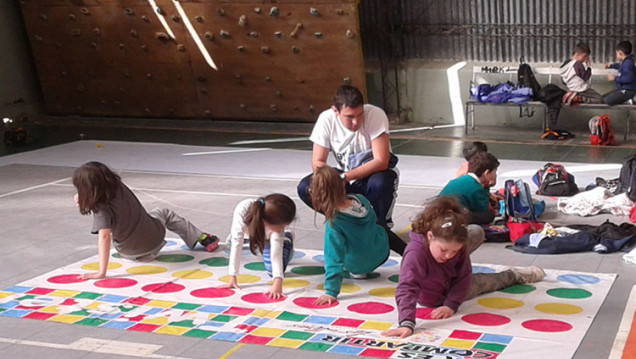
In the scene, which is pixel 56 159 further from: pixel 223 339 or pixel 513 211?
pixel 223 339

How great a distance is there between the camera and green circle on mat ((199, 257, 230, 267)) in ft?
19.5

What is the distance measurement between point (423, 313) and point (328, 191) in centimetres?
80

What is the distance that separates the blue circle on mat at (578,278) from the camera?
530 centimetres

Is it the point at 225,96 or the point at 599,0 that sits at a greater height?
the point at 599,0

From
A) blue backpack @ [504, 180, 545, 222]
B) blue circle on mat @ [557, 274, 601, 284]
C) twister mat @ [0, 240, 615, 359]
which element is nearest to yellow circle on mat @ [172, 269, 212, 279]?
twister mat @ [0, 240, 615, 359]

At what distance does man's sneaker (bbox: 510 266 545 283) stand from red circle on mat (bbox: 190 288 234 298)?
1.63 metres

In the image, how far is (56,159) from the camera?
10.3 meters

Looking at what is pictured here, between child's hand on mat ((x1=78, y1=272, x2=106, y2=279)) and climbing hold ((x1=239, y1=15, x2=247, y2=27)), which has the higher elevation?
climbing hold ((x1=239, y1=15, x2=247, y2=27))

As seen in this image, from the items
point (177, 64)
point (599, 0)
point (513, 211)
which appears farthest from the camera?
point (177, 64)

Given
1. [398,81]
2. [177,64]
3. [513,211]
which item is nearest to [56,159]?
[177,64]

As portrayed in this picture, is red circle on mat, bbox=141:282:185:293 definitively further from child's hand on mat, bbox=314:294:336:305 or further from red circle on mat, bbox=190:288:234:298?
child's hand on mat, bbox=314:294:336:305

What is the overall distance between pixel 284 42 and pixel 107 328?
788 centimetres

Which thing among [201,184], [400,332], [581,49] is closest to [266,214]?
[400,332]

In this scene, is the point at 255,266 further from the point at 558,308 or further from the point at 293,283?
the point at 558,308
